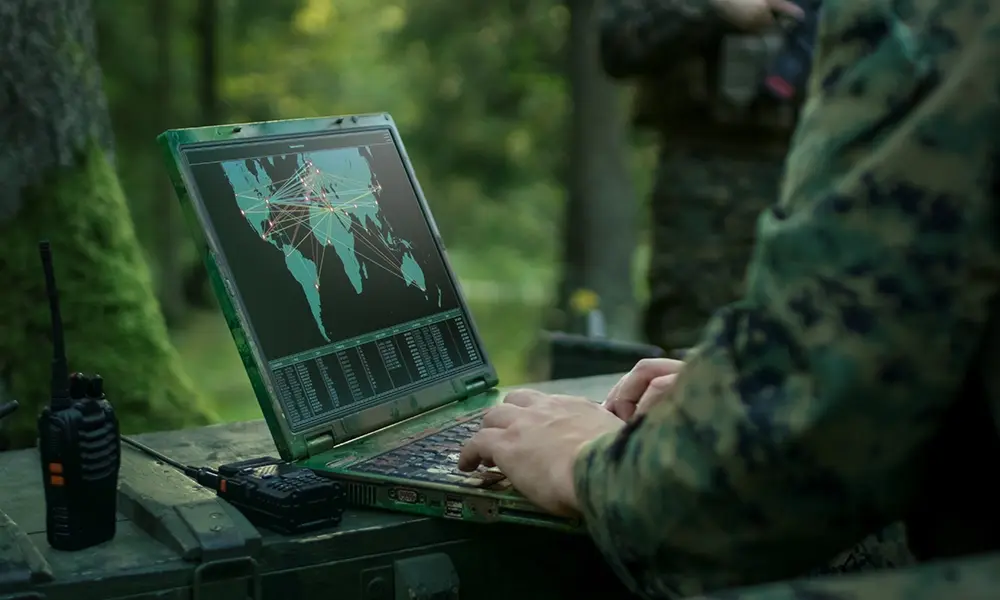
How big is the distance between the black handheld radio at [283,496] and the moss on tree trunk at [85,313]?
1136mm

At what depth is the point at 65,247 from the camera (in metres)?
3.13

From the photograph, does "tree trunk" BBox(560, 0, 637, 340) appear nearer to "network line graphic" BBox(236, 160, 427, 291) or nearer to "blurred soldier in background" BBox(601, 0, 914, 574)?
"blurred soldier in background" BBox(601, 0, 914, 574)

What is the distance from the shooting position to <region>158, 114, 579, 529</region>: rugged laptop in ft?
6.72

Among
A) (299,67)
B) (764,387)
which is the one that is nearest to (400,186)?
(764,387)

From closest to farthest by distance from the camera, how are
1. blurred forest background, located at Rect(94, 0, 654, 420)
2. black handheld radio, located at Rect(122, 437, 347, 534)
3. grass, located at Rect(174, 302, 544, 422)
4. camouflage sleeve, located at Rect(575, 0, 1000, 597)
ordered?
1. camouflage sleeve, located at Rect(575, 0, 1000, 597)
2. black handheld radio, located at Rect(122, 437, 347, 534)
3. blurred forest background, located at Rect(94, 0, 654, 420)
4. grass, located at Rect(174, 302, 544, 422)

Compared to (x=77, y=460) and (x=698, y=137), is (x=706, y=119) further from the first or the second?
(x=77, y=460)

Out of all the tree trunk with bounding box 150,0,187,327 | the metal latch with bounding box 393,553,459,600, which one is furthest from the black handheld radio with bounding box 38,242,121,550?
the tree trunk with bounding box 150,0,187,327

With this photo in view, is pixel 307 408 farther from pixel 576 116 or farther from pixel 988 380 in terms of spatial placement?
pixel 576 116

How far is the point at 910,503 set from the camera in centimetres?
141

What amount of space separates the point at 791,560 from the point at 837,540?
6cm

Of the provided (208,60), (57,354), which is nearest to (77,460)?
(57,354)

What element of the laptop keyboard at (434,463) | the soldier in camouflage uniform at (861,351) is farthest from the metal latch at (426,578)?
the soldier in camouflage uniform at (861,351)

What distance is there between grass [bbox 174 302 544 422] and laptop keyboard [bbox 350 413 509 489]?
20.7 ft

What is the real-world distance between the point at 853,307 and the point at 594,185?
8.73 m
